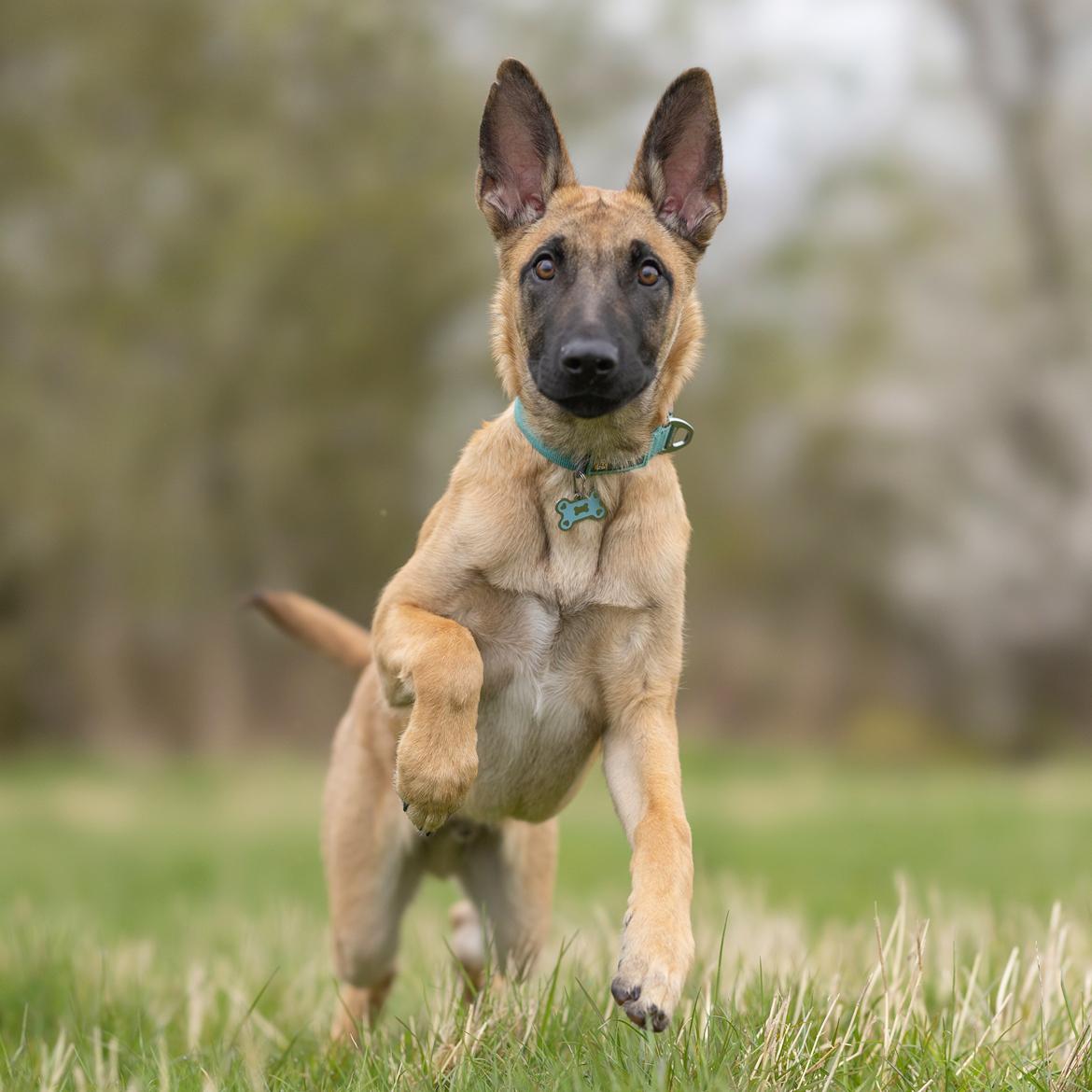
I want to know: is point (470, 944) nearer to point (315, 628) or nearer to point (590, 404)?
point (315, 628)

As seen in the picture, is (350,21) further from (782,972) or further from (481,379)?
(782,972)

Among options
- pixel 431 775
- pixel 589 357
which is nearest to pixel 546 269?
pixel 589 357

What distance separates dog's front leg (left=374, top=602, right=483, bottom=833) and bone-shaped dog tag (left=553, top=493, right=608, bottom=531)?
45cm

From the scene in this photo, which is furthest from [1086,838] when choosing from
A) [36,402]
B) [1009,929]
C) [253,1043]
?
[36,402]

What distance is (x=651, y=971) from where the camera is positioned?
3.26 m

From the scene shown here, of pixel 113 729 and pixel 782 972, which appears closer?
pixel 782 972

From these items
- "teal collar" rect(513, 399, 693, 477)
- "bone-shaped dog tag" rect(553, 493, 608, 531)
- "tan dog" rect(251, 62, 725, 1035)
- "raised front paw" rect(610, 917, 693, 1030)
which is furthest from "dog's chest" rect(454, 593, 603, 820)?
"raised front paw" rect(610, 917, 693, 1030)

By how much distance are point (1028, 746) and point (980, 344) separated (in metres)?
5.73

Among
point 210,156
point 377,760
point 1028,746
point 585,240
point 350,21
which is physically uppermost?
point 350,21

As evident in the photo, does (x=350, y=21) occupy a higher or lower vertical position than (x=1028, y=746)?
higher

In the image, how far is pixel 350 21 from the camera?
1948 cm

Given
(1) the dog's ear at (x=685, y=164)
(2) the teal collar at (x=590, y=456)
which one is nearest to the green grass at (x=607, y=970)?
(2) the teal collar at (x=590, y=456)

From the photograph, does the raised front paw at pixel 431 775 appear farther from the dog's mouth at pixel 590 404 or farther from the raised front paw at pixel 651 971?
the dog's mouth at pixel 590 404

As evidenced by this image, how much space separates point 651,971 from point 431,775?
0.73 m
